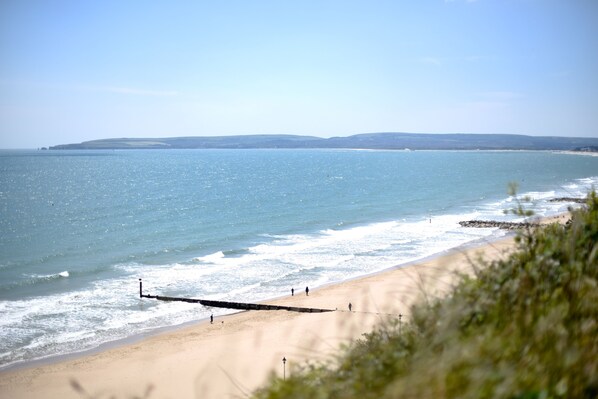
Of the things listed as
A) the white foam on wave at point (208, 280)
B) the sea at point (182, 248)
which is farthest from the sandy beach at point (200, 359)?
the white foam on wave at point (208, 280)

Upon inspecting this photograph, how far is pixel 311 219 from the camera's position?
58.0 metres

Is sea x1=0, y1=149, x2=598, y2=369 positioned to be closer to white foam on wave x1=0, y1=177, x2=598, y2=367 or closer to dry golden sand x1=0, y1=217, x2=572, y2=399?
white foam on wave x1=0, y1=177, x2=598, y2=367

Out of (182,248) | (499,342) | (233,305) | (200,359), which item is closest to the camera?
(499,342)

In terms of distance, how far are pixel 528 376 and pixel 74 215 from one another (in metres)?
66.3

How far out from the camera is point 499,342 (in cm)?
342

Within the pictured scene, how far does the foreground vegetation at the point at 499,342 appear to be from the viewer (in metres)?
3.08

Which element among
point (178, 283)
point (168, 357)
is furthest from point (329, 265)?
point (168, 357)

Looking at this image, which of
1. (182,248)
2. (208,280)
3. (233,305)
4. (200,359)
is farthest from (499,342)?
(182,248)

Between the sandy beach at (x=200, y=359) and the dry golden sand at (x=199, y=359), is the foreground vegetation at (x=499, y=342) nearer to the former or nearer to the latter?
the sandy beach at (x=200, y=359)

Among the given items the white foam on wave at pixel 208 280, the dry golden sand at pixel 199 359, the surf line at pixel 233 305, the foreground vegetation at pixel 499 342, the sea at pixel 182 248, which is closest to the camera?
the foreground vegetation at pixel 499 342

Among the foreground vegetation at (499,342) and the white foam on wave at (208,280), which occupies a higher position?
the foreground vegetation at (499,342)

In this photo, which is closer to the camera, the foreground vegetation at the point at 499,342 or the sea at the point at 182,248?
the foreground vegetation at the point at 499,342

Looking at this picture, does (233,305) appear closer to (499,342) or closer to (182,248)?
(182,248)

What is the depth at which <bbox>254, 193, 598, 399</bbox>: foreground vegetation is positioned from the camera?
3080mm
